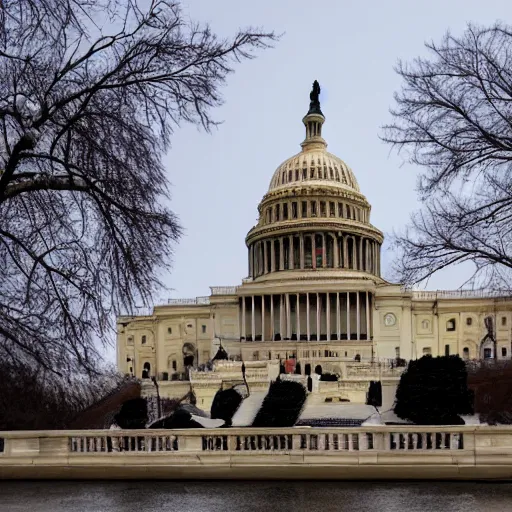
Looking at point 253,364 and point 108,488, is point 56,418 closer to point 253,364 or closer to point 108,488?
point 108,488

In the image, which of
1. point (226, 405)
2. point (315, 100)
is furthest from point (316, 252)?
point (226, 405)

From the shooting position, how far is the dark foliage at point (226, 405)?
2345 centimetres

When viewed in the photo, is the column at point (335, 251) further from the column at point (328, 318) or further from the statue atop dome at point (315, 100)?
the statue atop dome at point (315, 100)

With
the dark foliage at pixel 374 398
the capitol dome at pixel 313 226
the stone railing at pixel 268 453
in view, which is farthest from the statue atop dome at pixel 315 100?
the stone railing at pixel 268 453

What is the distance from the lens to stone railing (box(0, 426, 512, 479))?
16.6 m

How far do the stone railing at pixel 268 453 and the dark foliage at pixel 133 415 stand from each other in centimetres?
330

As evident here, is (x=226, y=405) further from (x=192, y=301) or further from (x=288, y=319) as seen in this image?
(x=192, y=301)

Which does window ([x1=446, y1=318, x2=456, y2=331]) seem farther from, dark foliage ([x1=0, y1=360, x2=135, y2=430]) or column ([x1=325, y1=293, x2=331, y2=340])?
dark foliage ([x1=0, y1=360, x2=135, y2=430])

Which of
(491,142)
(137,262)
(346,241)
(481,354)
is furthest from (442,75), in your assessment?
(346,241)

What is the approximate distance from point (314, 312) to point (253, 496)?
9451cm

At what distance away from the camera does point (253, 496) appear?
1474cm

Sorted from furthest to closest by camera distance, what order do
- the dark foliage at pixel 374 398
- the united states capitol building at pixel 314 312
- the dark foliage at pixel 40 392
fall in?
1. the united states capitol building at pixel 314 312
2. the dark foliage at pixel 374 398
3. the dark foliage at pixel 40 392

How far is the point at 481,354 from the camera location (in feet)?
348

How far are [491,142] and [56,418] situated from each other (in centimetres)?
1163
